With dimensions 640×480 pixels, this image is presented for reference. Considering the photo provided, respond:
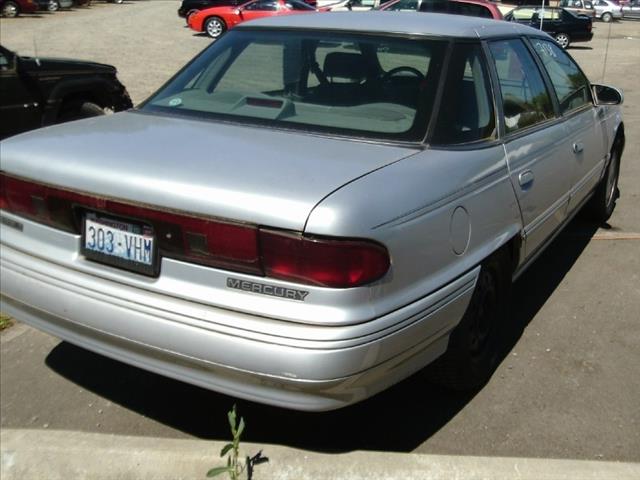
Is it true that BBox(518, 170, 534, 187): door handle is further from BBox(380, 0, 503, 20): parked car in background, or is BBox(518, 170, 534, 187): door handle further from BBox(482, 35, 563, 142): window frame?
BBox(380, 0, 503, 20): parked car in background

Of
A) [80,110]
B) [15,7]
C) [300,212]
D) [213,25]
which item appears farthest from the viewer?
[15,7]

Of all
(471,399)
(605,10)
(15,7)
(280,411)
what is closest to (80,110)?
(280,411)

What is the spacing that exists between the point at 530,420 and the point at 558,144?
164cm

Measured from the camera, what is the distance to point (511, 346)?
3926mm

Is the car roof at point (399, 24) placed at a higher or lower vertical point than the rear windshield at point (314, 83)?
higher

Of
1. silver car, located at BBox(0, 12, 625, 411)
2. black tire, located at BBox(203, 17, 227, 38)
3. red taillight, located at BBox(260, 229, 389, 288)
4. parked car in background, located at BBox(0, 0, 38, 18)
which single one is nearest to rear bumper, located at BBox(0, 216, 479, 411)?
silver car, located at BBox(0, 12, 625, 411)

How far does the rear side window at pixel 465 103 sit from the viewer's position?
311 cm

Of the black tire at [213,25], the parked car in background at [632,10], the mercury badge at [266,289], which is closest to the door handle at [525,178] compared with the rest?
the mercury badge at [266,289]

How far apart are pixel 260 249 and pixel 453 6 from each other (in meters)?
19.0

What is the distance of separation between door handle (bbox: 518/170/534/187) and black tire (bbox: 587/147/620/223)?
2231 millimetres

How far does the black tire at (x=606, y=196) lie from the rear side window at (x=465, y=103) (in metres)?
2.53

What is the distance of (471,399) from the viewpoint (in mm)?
3414

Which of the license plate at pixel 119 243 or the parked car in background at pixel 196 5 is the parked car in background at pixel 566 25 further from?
the license plate at pixel 119 243

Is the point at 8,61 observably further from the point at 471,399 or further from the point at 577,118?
the point at 471,399
